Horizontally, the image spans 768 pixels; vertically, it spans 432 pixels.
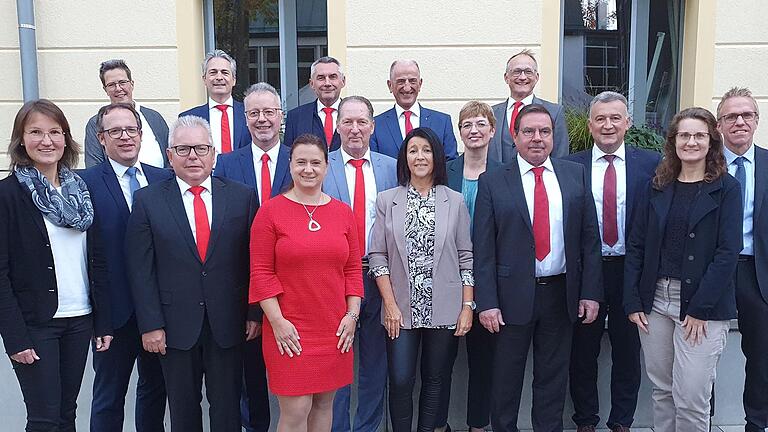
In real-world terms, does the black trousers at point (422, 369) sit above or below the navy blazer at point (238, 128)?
below

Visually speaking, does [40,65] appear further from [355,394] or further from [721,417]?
[721,417]

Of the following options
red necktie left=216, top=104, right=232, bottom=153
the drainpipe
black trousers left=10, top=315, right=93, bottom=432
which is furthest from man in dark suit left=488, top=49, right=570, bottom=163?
the drainpipe

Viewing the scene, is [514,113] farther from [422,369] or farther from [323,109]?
[422,369]

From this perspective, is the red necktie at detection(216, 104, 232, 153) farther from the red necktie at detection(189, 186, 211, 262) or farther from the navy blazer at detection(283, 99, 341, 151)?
the red necktie at detection(189, 186, 211, 262)

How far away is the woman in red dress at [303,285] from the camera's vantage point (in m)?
2.90

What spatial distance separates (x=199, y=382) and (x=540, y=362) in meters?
1.84

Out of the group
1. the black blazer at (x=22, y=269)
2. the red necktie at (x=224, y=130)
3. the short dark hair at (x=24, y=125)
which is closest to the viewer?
the black blazer at (x=22, y=269)

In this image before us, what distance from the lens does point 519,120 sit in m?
3.36

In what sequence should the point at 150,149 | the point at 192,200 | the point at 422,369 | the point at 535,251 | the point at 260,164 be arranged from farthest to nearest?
the point at 150,149 < the point at 260,164 < the point at 422,369 < the point at 535,251 < the point at 192,200

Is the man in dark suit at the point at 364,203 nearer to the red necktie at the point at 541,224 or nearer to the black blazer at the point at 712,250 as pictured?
the red necktie at the point at 541,224

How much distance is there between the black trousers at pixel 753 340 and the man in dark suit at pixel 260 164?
103 inches

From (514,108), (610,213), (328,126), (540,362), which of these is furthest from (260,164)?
(610,213)

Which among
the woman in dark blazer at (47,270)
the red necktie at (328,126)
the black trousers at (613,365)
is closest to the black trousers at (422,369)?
the black trousers at (613,365)

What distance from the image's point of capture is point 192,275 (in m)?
2.96
